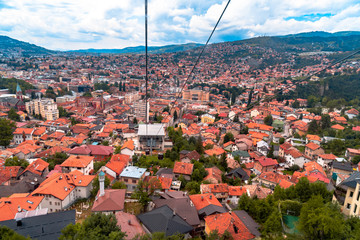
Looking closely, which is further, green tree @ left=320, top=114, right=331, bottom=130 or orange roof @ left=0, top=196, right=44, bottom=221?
green tree @ left=320, top=114, right=331, bottom=130

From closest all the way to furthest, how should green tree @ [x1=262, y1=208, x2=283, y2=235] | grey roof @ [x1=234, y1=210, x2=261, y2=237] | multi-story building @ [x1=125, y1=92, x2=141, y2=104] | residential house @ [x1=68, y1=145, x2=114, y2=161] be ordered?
green tree @ [x1=262, y1=208, x2=283, y2=235], grey roof @ [x1=234, y1=210, x2=261, y2=237], residential house @ [x1=68, y1=145, x2=114, y2=161], multi-story building @ [x1=125, y1=92, x2=141, y2=104]

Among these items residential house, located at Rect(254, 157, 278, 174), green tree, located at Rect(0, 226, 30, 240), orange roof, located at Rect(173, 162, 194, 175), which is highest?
green tree, located at Rect(0, 226, 30, 240)

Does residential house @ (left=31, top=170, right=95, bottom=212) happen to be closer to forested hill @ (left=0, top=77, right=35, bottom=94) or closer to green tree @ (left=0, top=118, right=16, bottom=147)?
green tree @ (left=0, top=118, right=16, bottom=147)

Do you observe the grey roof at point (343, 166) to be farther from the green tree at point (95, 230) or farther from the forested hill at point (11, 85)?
the forested hill at point (11, 85)

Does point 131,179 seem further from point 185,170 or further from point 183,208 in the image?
point 183,208

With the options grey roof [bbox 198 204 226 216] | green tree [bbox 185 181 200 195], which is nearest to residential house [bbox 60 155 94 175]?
green tree [bbox 185 181 200 195]

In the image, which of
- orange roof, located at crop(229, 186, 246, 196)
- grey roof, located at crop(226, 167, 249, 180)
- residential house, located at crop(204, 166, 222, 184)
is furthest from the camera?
grey roof, located at crop(226, 167, 249, 180)

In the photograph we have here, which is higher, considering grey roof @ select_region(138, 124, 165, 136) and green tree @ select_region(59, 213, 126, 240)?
green tree @ select_region(59, 213, 126, 240)

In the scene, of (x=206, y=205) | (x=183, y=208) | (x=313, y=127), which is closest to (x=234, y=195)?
(x=206, y=205)
